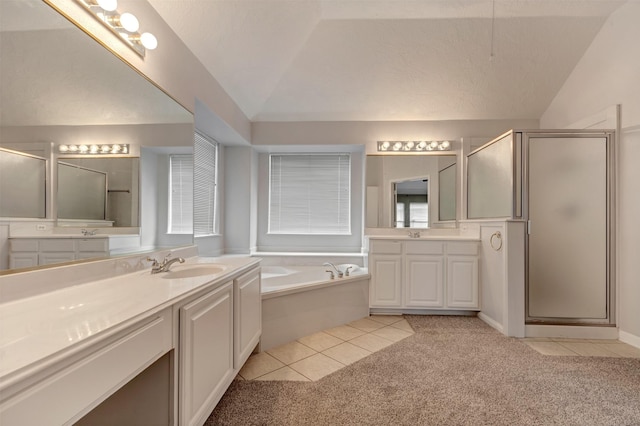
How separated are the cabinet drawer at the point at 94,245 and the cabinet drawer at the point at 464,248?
121 inches

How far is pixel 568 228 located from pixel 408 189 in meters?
1.68

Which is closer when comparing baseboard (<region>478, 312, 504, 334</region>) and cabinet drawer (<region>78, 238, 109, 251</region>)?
cabinet drawer (<region>78, 238, 109, 251</region>)

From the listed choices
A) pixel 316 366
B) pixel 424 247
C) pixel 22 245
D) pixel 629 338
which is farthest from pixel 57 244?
pixel 629 338

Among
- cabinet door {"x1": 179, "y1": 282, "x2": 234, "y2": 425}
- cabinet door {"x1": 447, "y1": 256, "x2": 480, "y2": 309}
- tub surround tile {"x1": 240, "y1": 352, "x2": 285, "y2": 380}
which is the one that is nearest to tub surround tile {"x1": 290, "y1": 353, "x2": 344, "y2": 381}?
tub surround tile {"x1": 240, "y1": 352, "x2": 285, "y2": 380}

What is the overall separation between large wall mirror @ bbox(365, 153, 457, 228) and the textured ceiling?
0.57 meters

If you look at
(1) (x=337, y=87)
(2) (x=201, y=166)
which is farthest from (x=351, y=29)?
(2) (x=201, y=166)

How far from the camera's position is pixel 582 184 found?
266cm

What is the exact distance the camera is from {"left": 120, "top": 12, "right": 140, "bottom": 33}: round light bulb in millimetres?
1497

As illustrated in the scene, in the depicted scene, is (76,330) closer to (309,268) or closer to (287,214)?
(309,268)

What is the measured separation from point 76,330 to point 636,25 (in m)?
4.26

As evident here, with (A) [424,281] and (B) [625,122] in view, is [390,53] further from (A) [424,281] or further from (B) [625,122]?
(A) [424,281]

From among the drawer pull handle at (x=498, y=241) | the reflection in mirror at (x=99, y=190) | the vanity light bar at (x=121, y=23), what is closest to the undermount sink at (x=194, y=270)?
the reflection in mirror at (x=99, y=190)

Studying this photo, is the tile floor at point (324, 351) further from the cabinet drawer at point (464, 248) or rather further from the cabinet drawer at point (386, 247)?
the cabinet drawer at point (464, 248)

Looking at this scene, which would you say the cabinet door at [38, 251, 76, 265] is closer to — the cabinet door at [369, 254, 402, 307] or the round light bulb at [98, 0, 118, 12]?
the round light bulb at [98, 0, 118, 12]
